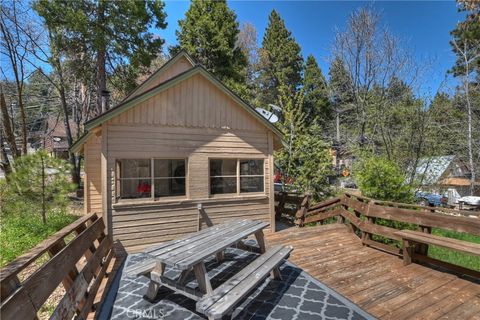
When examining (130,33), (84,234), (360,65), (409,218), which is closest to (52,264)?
(84,234)

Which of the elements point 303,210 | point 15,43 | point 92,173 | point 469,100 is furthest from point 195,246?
point 15,43

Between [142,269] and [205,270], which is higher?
[205,270]

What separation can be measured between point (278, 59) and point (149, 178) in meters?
22.6

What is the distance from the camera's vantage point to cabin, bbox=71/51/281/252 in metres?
5.50

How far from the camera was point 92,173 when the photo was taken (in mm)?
8453

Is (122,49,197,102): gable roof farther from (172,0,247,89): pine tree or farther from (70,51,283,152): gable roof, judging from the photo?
(172,0,247,89): pine tree

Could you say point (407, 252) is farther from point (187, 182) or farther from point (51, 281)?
point (51, 281)

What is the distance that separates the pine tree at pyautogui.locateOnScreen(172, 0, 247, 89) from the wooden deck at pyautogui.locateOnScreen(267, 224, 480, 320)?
1248 centimetres

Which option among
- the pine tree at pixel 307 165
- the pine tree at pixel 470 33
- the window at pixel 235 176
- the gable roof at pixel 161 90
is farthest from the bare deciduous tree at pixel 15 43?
the pine tree at pixel 470 33

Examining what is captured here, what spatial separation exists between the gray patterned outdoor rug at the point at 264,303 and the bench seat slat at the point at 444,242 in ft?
5.26

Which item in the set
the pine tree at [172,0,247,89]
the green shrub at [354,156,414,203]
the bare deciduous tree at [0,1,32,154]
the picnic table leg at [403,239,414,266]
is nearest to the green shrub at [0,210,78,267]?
the bare deciduous tree at [0,1,32,154]

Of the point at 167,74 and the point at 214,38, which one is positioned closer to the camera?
the point at 167,74

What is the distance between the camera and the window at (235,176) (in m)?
6.60

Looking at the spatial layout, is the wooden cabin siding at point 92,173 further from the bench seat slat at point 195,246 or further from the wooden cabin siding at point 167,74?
the bench seat slat at point 195,246
